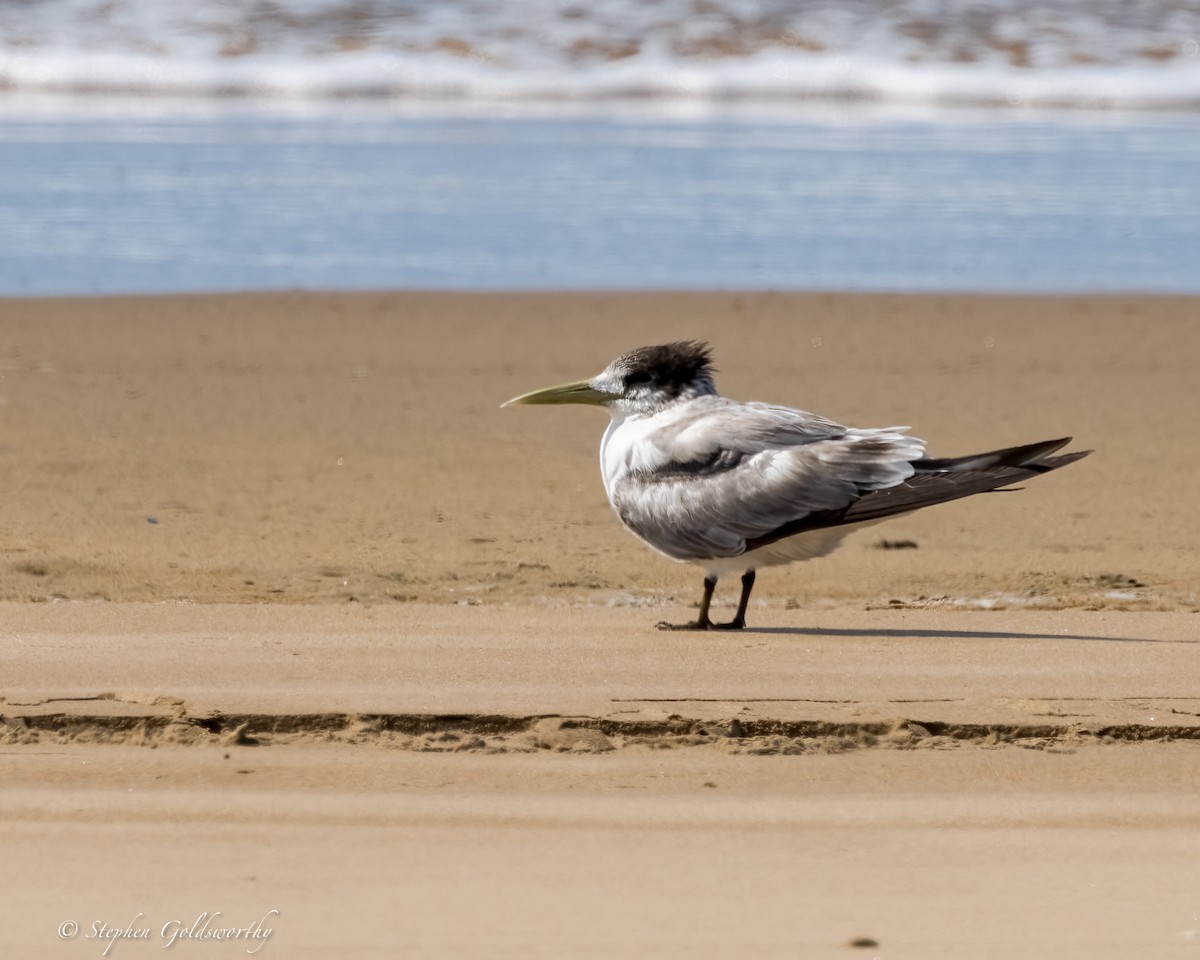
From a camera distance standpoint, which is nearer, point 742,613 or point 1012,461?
point 1012,461

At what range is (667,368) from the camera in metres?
5.27

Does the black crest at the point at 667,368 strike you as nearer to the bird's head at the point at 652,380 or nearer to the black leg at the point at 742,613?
the bird's head at the point at 652,380

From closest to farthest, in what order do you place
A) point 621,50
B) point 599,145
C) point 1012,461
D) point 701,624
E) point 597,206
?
point 1012,461 < point 701,624 < point 597,206 < point 599,145 < point 621,50

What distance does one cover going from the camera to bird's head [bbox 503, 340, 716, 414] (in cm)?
527

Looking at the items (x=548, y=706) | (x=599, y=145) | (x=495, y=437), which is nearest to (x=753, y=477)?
(x=548, y=706)

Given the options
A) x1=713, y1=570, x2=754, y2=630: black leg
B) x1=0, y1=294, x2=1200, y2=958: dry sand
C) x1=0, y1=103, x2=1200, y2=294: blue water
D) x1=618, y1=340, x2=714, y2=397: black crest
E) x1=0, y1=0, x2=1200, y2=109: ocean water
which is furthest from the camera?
x1=0, y1=0, x2=1200, y2=109: ocean water

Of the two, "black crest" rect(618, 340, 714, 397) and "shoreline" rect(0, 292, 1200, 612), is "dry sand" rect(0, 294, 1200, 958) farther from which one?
"black crest" rect(618, 340, 714, 397)

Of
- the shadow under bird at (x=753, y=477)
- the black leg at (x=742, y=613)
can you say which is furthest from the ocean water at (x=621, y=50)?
the black leg at (x=742, y=613)

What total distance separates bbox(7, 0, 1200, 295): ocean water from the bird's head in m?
6.30

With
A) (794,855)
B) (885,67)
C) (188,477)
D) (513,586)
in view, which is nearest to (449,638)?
(513,586)

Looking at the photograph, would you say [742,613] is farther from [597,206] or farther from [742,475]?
[597,206]

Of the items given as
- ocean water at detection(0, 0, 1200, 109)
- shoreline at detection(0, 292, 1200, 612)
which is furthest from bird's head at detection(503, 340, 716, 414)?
ocean water at detection(0, 0, 1200, 109)

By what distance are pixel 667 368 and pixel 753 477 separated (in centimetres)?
49

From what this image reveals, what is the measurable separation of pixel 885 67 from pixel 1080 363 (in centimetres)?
1329
